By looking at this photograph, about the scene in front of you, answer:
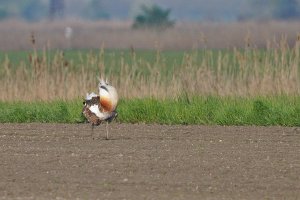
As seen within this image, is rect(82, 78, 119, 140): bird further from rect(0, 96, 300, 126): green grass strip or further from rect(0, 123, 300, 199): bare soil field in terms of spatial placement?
rect(0, 96, 300, 126): green grass strip

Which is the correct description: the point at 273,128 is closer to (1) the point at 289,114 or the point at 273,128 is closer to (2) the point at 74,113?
(1) the point at 289,114

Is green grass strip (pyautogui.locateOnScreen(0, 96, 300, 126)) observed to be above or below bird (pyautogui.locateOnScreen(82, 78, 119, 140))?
below

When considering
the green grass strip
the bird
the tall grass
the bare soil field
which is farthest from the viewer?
the tall grass

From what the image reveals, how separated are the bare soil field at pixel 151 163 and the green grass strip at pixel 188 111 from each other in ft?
1.63

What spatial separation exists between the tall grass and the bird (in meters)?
4.53

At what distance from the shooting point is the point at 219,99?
52.3 ft

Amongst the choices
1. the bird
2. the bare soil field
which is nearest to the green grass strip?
the bare soil field

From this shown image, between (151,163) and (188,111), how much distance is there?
186 inches

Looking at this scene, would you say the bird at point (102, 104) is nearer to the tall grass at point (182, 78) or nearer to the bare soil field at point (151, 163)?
the bare soil field at point (151, 163)

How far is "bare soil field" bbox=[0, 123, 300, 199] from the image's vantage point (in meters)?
8.41

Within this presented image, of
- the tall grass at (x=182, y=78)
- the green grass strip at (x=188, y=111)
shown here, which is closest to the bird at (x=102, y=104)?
the green grass strip at (x=188, y=111)

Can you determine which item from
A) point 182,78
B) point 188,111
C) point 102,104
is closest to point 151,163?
point 102,104

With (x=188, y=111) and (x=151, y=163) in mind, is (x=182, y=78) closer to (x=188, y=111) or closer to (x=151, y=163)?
(x=188, y=111)

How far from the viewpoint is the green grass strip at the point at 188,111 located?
46.9ft
